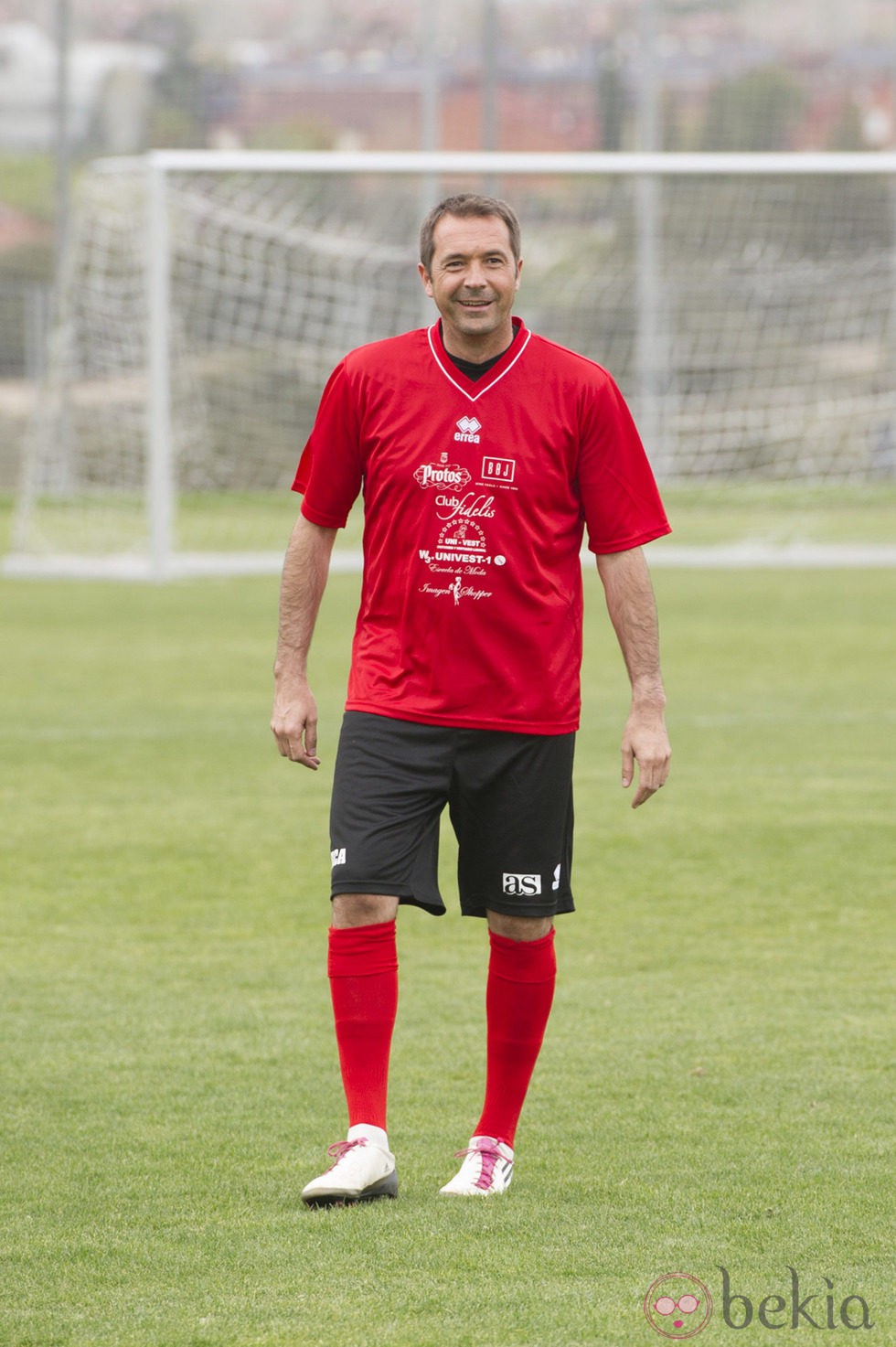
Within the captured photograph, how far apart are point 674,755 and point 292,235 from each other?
13.2 meters

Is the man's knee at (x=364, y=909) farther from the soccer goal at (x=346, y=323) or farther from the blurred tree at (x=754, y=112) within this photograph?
the blurred tree at (x=754, y=112)

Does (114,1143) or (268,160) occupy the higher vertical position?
(268,160)

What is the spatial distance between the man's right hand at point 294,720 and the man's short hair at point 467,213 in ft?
2.91

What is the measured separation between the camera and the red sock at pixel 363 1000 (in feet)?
13.8

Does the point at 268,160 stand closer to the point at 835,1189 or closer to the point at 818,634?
the point at 818,634

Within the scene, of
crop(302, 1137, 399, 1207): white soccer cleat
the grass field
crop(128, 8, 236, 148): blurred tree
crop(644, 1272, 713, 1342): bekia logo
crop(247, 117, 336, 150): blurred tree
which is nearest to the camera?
crop(644, 1272, 713, 1342): bekia logo

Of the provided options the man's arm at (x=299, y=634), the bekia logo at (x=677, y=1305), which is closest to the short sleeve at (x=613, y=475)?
the man's arm at (x=299, y=634)

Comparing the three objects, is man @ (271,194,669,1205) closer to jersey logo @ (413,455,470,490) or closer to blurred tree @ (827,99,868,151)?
jersey logo @ (413,455,470,490)

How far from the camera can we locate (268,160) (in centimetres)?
1692

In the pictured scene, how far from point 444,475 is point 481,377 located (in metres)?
0.22

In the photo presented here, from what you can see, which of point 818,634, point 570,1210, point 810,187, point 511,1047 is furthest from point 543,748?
point 810,187

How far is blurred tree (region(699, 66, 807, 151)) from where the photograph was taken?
31000 millimetres

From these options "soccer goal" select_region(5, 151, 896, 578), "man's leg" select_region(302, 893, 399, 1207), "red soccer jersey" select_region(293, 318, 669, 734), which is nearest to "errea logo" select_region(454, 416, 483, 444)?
"red soccer jersey" select_region(293, 318, 669, 734)

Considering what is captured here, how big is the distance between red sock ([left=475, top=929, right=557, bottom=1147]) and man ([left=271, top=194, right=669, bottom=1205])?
1 cm
